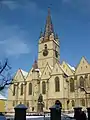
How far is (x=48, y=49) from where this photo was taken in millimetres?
63344

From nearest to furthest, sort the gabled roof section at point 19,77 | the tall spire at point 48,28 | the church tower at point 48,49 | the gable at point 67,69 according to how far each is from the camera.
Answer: the gable at point 67,69
the gabled roof section at point 19,77
the church tower at point 48,49
the tall spire at point 48,28

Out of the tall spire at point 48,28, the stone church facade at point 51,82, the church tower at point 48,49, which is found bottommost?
the stone church facade at point 51,82

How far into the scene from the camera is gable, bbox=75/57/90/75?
5049 cm

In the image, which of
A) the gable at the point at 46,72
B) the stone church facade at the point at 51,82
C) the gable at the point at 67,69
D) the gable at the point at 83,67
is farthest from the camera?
the gable at the point at 46,72

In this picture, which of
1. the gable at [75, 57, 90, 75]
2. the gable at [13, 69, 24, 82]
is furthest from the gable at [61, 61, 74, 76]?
the gable at [13, 69, 24, 82]

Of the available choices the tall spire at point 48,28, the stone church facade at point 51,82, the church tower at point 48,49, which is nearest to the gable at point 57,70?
the stone church facade at point 51,82

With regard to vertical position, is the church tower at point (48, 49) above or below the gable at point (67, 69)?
above

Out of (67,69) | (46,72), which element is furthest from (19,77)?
(67,69)

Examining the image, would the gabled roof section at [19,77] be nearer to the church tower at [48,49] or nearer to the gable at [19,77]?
the gable at [19,77]

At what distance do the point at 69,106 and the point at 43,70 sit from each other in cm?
1245

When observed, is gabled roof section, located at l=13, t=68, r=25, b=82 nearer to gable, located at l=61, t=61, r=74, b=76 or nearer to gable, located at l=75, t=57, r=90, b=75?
gable, located at l=61, t=61, r=74, b=76

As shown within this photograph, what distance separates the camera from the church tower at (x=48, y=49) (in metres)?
61.9

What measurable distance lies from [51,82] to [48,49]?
43.3 feet

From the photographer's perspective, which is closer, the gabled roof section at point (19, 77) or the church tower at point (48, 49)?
the gabled roof section at point (19, 77)
